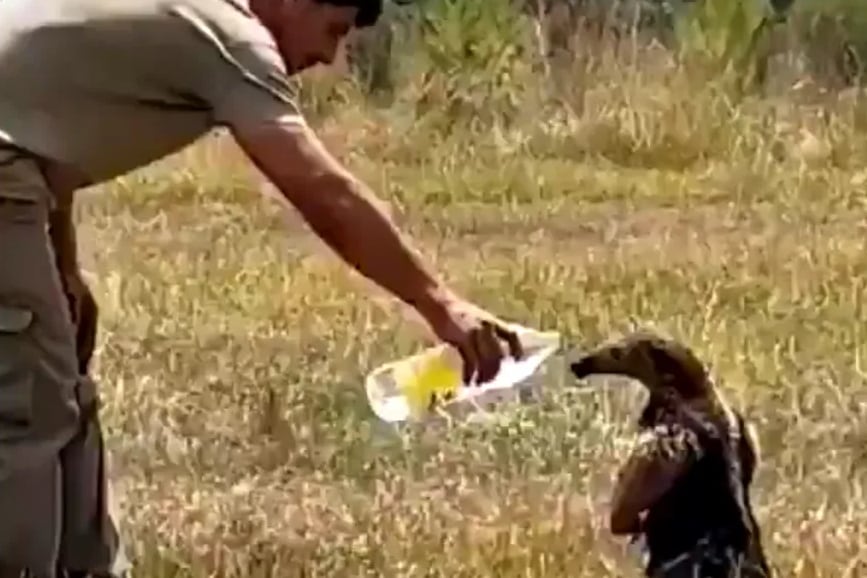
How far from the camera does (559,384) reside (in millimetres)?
6066

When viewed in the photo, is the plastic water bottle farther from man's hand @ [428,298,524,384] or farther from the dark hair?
the dark hair

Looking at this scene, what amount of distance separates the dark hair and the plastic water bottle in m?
0.53

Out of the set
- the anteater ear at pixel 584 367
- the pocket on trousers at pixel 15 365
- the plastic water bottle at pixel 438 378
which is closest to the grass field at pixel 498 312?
the plastic water bottle at pixel 438 378

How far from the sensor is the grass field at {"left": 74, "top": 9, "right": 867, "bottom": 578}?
5.14m

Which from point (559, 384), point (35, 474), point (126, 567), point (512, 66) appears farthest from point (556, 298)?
point (512, 66)

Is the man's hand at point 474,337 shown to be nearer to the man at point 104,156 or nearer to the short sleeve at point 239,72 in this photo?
the man at point 104,156

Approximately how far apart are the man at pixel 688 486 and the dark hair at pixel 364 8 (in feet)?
2.33

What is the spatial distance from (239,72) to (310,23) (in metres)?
0.19

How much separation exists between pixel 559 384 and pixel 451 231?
9.73 feet

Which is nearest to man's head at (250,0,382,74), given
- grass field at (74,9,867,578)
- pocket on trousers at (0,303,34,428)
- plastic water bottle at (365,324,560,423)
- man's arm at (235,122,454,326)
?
man's arm at (235,122,454,326)

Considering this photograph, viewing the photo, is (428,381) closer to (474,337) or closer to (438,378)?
(438,378)

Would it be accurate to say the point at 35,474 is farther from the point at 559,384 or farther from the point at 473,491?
the point at 559,384

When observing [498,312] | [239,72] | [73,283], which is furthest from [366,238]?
[498,312]

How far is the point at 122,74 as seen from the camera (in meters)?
3.79
